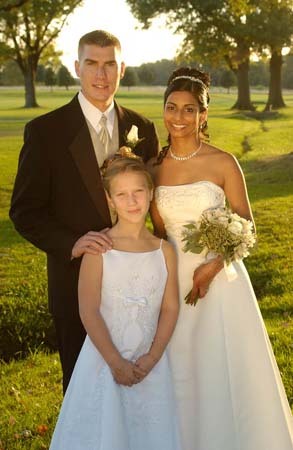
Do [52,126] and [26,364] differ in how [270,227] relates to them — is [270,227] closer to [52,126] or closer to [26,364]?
[26,364]

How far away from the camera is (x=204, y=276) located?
4531mm

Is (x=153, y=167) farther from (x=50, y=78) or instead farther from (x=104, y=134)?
(x=50, y=78)

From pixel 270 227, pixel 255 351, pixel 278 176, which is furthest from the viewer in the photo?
pixel 278 176

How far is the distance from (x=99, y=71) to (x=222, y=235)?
4.29 feet

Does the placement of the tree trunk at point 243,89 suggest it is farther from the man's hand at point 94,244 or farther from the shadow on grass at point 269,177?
the man's hand at point 94,244

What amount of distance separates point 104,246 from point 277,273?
6.50m

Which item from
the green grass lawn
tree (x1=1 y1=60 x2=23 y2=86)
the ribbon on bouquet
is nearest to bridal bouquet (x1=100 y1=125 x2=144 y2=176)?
the ribbon on bouquet

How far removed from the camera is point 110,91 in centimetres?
438

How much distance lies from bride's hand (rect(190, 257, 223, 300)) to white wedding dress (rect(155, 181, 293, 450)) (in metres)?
0.11

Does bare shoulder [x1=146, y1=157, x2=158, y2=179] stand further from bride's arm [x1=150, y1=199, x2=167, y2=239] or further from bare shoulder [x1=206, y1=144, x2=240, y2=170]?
bare shoulder [x1=206, y1=144, x2=240, y2=170]

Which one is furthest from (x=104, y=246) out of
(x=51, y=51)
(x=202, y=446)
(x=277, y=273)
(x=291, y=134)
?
(x=51, y=51)

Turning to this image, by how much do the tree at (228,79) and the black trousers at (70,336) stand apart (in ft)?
379

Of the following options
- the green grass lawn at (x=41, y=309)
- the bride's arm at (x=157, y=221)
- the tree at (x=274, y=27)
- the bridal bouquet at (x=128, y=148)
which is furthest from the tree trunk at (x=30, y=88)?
the bridal bouquet at (x=128, y=148)

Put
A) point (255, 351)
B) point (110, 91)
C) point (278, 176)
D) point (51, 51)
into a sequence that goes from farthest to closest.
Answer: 1. point (51, 51)
2. point (278, 176)
3. point (255, 351)
4. point (110, 91)
